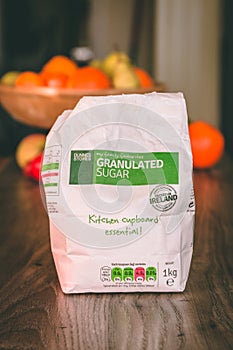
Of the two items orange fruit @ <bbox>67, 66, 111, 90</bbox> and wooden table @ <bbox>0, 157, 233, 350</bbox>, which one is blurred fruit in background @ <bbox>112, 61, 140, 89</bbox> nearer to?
orange fruit @ <bbox>67, 66, 111, 90</bbox>

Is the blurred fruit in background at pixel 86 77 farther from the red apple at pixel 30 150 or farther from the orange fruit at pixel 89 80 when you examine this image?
the red apple at pixel 30 150

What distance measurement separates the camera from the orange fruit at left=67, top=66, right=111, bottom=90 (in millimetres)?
1561

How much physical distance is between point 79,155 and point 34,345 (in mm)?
237

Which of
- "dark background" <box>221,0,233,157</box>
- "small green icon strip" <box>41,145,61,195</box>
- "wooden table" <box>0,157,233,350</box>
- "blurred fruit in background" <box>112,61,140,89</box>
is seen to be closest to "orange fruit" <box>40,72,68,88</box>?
"blurred fruit in background" <box>112,61,140,89</box>

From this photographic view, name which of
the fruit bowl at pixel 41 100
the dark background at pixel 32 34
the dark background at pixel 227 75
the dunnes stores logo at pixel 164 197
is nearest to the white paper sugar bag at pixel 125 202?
the dunnes stores logo at pixel 164 197

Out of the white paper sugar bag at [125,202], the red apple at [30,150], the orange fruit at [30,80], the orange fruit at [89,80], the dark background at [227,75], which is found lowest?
the dark background at [227,75]

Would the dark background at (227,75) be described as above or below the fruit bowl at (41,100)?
below

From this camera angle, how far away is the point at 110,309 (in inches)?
30.9

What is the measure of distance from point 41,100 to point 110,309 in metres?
0.90

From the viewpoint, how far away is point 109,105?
2.70ft

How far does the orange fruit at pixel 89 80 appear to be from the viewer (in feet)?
5.12

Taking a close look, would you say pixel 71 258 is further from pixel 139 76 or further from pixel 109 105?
pixel 139 76

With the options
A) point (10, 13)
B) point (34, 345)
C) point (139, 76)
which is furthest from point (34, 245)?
point (10, 13)

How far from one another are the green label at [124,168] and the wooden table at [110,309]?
0.47ft
